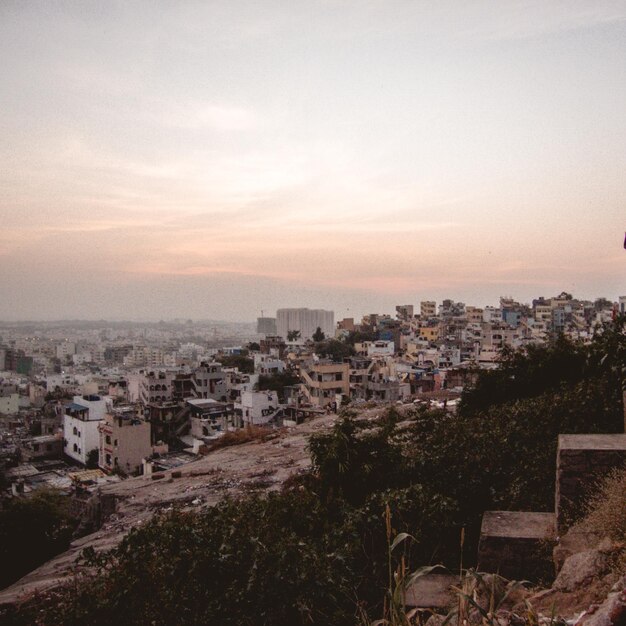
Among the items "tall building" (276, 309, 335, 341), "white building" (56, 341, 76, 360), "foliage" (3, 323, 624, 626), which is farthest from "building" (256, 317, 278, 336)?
"foliage" (3, 323, 624, 626)

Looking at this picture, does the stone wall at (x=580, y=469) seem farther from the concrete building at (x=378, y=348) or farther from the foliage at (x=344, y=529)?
the concrete building at (x=378, y=348)

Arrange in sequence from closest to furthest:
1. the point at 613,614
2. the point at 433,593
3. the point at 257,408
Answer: the point at 613,614 → the point at 433,593 → the point at 257,408

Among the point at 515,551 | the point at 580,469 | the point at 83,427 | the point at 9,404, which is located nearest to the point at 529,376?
the point at 580,469

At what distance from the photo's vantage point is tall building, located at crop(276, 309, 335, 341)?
159125 millimetres

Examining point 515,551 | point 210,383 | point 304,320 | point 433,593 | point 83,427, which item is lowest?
point 83,427

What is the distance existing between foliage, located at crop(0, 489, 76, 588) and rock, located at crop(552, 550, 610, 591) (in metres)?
13.4

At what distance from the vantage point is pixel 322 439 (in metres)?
9.26

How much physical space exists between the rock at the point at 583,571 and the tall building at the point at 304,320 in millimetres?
150843

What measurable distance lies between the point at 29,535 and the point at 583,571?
14.8 m

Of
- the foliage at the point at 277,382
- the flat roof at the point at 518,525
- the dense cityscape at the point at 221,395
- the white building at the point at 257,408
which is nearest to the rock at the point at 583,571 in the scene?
the flat roof at the point at 518,525

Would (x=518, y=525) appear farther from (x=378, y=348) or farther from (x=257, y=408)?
(x=378, y=348)

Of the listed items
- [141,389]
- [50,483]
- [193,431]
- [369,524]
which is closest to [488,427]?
[369,524]

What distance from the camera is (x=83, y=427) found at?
32.5 m

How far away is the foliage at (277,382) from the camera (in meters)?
42.5
